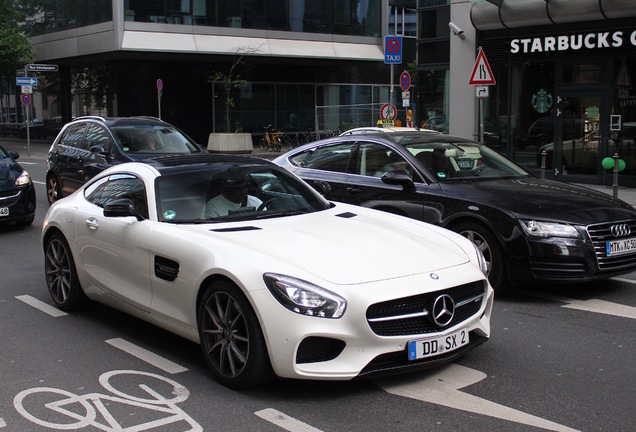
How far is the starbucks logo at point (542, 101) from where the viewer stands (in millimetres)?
18312

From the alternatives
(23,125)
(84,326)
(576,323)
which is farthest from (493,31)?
(23,125)

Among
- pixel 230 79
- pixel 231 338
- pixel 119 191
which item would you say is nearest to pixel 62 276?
pixel 119 191

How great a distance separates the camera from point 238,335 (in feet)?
15.1

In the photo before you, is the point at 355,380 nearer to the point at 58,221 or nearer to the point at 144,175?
the point at 144,175

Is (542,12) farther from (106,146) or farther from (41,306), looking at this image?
(41,306)

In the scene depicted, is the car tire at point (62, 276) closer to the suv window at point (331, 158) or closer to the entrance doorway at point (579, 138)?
the suv window at point (331, 158)

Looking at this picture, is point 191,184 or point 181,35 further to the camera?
point 181,35

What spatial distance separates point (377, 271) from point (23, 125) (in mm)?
45539

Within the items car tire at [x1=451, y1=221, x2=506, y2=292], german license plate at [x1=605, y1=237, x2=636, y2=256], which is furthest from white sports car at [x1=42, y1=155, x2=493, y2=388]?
german license plate at [x1=605, y1=237, x2=636, y2=256]

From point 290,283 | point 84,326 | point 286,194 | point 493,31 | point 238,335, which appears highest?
point 493,31

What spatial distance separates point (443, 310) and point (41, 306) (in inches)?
Result: 168

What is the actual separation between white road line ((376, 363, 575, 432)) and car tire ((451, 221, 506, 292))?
84.8 inches

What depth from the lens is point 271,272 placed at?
4.44 meters

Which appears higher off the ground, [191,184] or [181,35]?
[181,35]
